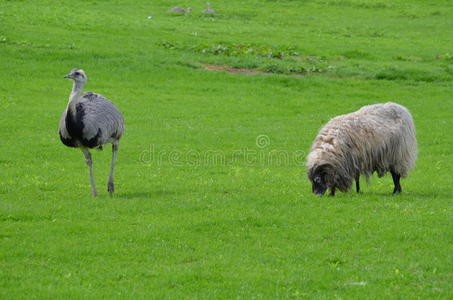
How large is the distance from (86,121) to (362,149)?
6316 millimetres

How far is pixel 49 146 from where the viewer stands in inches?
960

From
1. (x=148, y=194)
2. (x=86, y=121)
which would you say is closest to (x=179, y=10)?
(x=148, y=194)

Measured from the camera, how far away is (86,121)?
16734 mm

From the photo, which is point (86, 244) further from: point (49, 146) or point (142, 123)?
point (142, 123)

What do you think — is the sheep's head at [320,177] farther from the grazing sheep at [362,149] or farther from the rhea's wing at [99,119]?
the rhea's wing at [99,119]

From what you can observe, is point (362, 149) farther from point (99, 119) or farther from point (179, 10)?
point (179, 10)

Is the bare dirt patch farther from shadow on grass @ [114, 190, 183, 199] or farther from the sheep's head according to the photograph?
the sheep's head

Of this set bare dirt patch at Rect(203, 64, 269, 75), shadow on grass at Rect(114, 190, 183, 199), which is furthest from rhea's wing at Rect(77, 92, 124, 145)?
bare dirt patch at Rect(203, 64, 269, 75)

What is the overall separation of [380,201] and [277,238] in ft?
12.8

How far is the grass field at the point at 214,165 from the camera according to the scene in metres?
11.3

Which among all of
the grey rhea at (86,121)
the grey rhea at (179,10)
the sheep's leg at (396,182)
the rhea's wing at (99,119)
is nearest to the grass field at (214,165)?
the sheep's leg at (396,182)

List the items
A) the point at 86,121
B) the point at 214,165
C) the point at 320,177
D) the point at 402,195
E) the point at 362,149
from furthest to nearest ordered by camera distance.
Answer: the point at 214,165, the point at 402,195, the point at 362,149, the point at 320,177, the point at 86,121

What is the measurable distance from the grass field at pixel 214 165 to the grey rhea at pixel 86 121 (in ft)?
4.27

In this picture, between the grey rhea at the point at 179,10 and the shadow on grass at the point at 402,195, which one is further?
the grey rhea at the point at 179,10
